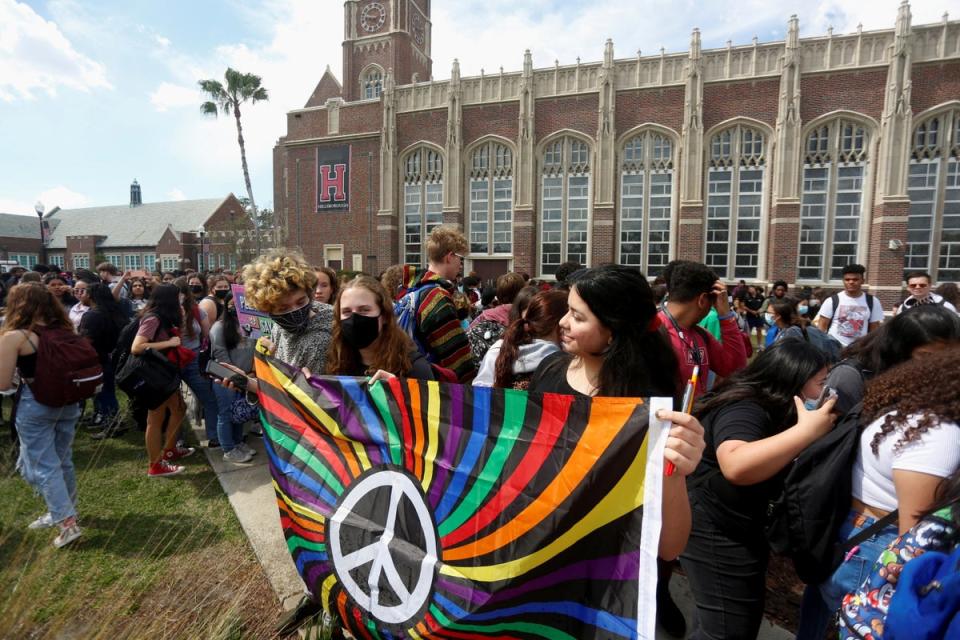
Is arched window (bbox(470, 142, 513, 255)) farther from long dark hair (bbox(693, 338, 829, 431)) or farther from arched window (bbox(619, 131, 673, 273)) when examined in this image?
long dark hair (bbox(693, 338, 829, 431))

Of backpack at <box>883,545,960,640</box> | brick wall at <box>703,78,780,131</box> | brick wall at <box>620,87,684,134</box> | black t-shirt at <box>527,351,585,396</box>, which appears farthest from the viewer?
brick wall at <box>620,87,684,134</box>

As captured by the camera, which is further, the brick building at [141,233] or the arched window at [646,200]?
the brick building at [141,233]

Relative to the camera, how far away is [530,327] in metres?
2.83

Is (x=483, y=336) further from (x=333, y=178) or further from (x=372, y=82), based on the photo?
(x=372, y=82)

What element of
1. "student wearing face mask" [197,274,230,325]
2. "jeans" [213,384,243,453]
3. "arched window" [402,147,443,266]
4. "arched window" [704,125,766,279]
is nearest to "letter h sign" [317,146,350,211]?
"arched window" [402,147,443,266]

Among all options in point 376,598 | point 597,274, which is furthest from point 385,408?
point 597,274

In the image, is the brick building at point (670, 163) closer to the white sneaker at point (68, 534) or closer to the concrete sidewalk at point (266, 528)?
the concrete sidewalk at point (266, 528)

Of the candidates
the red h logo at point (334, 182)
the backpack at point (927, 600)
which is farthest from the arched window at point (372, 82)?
the backpack at point (927, 600)

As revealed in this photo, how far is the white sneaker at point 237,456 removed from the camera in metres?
4.92

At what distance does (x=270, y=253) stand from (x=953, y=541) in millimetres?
3313

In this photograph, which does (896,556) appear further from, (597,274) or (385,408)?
(385,408)

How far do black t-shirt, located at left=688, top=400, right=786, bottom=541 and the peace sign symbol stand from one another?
1144 millimetres

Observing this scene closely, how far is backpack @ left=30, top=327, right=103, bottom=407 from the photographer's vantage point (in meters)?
3.35

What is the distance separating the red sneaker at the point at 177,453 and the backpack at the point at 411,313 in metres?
3.24
